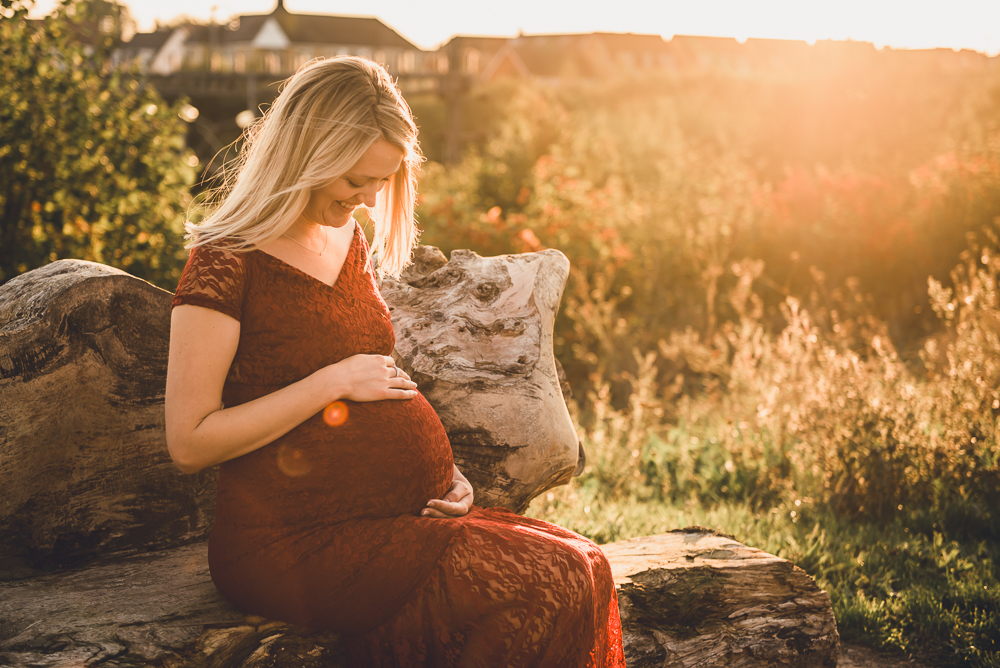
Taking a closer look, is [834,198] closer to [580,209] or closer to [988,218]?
[988,218]

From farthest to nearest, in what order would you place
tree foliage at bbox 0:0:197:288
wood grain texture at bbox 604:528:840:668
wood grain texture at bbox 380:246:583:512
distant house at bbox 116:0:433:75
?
distant house at bbox 116:0:433:75, tree foliage at bbox 0:0:197:288, wood grain texture at bbox 380:246:583:512, wood grain texture at bbox 604:528:840:668

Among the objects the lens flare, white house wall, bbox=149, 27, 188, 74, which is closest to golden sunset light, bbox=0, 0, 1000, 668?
the lens flare

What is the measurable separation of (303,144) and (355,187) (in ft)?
0.57

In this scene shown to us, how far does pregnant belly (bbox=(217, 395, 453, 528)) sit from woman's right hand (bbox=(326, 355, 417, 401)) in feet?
0.12

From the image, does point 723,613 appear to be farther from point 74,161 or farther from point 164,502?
point 74,161

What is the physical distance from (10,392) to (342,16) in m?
48.3

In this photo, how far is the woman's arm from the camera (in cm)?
163

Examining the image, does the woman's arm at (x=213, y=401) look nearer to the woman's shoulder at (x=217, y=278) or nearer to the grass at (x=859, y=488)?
the woman's shoulder at (x=217, y=278)

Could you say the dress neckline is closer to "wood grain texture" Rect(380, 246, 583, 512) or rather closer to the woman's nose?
the woman's nose

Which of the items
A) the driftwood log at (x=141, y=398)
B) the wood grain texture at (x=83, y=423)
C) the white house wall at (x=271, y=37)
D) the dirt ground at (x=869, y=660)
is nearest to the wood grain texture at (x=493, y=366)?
the driftwood log at (x=141, y=398)

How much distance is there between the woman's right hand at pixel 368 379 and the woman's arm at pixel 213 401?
0.08 feet

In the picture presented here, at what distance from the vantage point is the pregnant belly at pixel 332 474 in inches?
67.9

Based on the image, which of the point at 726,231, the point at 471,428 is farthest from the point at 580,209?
the point at 471,428

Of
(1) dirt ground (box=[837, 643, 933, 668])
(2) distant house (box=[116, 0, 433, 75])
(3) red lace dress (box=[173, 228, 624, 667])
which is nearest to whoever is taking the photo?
(3) red lace dress (box=[173, 228, 624, 667])
